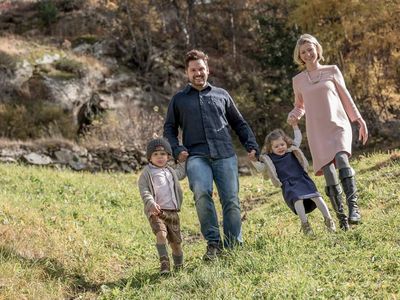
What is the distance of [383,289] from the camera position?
151 inches

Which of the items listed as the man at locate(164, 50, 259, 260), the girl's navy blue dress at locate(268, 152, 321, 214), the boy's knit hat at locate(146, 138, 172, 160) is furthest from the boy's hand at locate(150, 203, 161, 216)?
the girl's navy blue dress at locate(268, 152, 321, 214)

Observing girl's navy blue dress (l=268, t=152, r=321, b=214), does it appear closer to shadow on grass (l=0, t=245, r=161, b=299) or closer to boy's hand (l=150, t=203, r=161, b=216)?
boy's hand (l=150, t=203, r=161, b=216)

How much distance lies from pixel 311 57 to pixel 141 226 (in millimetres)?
4154

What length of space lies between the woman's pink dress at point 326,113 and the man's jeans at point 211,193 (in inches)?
42.4

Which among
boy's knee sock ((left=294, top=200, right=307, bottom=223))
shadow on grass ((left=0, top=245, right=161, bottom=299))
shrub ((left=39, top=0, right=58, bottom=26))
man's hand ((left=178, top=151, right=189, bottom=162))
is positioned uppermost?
shrub ((left=39, top=0, right=58, bottom=26))

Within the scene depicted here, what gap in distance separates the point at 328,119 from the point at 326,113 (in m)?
0.08

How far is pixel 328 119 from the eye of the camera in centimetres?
594

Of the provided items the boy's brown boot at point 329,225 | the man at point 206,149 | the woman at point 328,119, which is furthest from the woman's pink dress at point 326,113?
the man at point 206,149

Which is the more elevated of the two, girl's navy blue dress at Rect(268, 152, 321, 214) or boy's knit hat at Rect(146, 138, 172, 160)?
boy's knit hat at Rect(146, 138, 172, 160)

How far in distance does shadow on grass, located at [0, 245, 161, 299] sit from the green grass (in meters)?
0.01

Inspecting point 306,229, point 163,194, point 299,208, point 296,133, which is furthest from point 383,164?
point 163,194

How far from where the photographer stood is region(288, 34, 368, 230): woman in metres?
5.83

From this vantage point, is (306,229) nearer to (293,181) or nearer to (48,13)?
(293,181)

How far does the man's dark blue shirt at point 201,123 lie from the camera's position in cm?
570
